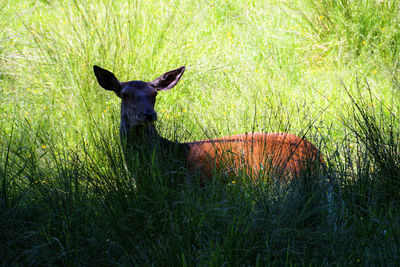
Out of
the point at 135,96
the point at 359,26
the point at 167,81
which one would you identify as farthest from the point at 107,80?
the point at 359,26

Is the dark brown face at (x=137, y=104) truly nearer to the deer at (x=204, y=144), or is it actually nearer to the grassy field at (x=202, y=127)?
the deer at (x=204, y=144)

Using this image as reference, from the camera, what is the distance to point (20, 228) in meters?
3.12

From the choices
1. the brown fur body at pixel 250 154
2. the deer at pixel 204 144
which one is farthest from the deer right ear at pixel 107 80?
the brown fur body at pixel 250 154

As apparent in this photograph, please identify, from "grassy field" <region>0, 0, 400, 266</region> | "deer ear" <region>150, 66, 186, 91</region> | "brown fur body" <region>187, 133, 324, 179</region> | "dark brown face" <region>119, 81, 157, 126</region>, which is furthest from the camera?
"deer ear" <region>150, 66, 186, 91</region>

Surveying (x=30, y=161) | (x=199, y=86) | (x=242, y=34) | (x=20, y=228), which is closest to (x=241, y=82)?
(x=199, y=86)

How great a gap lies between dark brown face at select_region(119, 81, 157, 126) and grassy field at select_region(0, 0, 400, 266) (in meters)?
0.14

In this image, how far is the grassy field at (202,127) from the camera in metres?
2.86

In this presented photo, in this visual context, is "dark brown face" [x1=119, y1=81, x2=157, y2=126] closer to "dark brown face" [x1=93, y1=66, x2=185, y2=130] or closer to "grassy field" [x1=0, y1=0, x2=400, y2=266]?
"dark brown face" [x1=93, y1=66, x2=185, y2=130]

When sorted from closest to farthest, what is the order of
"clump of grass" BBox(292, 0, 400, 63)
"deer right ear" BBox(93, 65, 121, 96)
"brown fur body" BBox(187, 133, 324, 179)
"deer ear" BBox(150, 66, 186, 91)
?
"brown fur body" BBox(187, 133, 324, 179) → "deer right ear" BBox(93, 65, 121, 96) → "deer ear" BBox(150, 66, 186, 91) → "clump of grass" BBox(292, 0, 400, 63)

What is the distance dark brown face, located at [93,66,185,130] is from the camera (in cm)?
422

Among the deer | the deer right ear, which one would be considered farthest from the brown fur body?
the deer right ear

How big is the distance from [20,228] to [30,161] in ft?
1.72

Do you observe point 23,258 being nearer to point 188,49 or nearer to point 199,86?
point 199,86

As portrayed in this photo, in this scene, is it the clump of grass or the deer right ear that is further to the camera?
the clump of grass
